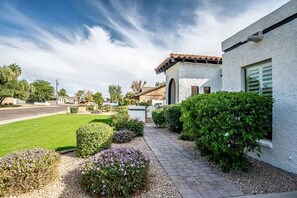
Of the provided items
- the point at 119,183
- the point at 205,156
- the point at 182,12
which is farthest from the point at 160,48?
the point at 119,183

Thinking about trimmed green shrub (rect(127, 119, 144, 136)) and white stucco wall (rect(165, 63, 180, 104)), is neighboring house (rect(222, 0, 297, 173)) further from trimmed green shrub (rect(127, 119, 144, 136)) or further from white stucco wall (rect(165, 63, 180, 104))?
white stucco wall (rect(165, 63, 180, 104))

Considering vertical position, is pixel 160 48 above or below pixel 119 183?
above

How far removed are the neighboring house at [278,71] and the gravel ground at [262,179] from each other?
0.33 m

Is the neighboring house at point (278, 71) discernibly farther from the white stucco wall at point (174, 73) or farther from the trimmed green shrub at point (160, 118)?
the trimmed green shrub at point (160, 118)

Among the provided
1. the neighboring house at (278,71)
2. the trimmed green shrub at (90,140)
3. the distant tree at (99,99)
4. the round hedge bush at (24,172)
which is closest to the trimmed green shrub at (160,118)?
the neighboring house at (278,71)

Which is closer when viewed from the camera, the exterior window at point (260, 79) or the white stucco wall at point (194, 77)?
the exterior window at point (260, 79)

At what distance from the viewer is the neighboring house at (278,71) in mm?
4895

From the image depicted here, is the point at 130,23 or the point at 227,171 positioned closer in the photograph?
the point at 227,171

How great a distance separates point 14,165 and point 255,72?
24.6ft

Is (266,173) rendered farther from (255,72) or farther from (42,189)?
(42,189)

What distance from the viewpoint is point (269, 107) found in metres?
5.04

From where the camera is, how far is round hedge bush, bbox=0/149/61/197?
3943 millimetres

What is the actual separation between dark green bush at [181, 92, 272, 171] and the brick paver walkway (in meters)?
0.62

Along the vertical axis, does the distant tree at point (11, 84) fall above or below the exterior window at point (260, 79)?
above
